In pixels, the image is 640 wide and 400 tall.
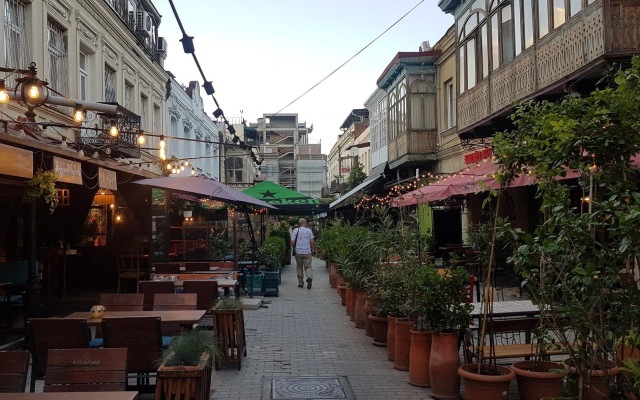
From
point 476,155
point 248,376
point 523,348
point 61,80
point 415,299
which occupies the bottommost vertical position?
point 248,376

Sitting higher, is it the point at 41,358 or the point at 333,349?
the point at 41,358

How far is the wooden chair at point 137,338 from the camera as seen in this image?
5.93m

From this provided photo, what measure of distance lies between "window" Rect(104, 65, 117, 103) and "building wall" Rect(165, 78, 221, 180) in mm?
4950

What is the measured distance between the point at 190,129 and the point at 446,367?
989 inches

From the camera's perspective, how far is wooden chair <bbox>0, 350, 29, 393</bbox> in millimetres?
4324

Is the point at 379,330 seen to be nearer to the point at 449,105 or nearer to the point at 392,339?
the point at 392,339

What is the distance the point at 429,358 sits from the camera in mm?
6801

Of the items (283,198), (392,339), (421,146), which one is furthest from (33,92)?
(421,146)

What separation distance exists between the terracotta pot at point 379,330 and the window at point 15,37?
7.85m

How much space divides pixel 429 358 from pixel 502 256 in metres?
5.91

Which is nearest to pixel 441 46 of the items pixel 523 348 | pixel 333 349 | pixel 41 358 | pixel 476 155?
pixel 476 155

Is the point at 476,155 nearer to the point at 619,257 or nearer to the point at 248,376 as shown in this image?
the point at 248,376

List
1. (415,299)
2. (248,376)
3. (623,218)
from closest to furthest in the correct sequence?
1. (623,218)
2. (415,299)
3. (248,376)

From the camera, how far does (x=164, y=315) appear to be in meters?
7.33
